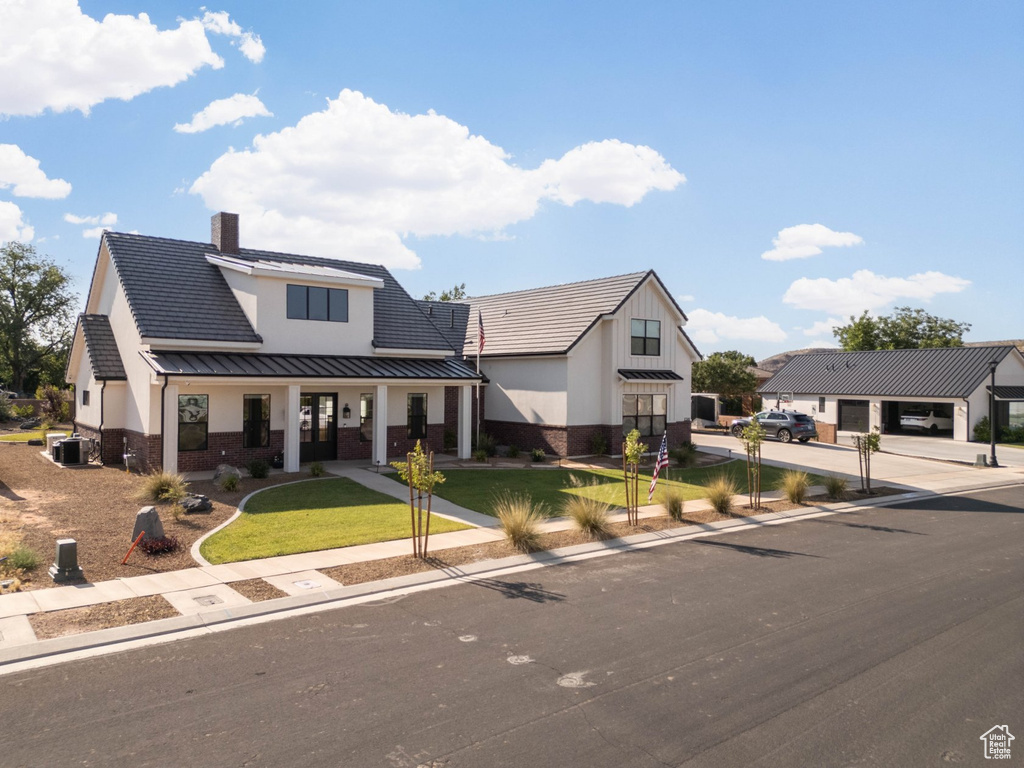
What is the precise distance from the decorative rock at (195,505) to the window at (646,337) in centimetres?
1744

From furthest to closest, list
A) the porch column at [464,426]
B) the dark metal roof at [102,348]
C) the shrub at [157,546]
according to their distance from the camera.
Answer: the porch column at [464,426]
the dark metal roof at [102,348]
the shrub at [157,546]

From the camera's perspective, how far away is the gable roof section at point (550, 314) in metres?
27.2

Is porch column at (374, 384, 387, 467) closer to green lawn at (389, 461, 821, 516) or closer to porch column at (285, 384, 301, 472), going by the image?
green lawn at (389, 461, 821, 516)

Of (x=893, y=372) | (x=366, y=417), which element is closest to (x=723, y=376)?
(x=893, y=372)

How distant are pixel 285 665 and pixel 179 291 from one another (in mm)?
17335

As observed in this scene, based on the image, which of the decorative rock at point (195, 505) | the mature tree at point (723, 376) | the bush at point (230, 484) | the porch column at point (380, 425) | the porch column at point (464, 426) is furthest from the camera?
the mature tree at point (723, 376)

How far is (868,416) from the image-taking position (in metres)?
44.2

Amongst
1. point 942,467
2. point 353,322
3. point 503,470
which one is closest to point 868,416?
point 942,467

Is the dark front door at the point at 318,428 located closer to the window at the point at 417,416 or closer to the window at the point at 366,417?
the window at the point at 366,417

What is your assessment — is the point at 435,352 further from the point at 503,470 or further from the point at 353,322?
the point at 503,470

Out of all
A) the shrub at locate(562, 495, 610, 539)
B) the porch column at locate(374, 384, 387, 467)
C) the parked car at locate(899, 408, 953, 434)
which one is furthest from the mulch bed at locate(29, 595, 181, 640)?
the parked car at locate(899, 408, 953, 434)

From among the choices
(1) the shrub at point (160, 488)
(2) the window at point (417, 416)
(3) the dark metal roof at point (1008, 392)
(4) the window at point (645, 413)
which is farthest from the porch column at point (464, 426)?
(3) the dark metal roof at point (1008, 392)

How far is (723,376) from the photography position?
173 ft

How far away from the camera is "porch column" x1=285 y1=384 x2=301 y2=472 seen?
20797mm
